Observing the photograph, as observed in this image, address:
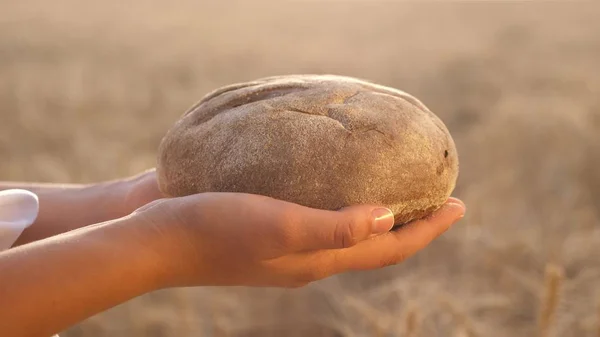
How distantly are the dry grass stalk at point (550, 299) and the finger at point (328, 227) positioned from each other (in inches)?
31.8

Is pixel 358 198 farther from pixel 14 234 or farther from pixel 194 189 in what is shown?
pixel 14 234

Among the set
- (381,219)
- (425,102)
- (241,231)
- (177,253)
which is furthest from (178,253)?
(425,102)

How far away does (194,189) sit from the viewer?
57.9 inches

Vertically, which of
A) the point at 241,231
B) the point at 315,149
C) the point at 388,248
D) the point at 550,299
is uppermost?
the point at 315,149

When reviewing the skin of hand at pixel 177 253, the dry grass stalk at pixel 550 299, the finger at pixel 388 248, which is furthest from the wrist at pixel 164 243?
the dry grass stalk at pixel 550 299

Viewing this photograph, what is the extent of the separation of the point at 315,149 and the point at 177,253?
38cm

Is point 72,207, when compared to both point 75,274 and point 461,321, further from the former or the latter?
point 461,321

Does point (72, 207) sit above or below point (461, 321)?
above

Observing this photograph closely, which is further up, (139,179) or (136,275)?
(136,275)

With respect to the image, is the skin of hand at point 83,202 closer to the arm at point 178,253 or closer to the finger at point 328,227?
the arm at point 178,253

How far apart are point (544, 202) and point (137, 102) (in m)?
3.66

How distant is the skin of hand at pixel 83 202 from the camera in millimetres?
1822

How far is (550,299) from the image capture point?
6.08ft

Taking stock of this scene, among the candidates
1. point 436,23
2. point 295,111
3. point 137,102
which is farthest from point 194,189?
point 436,23
